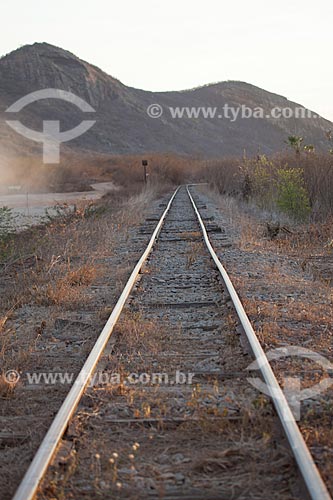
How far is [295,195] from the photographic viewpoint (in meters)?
16.7

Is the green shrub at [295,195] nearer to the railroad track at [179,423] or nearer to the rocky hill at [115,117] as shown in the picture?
the railroad track at [179,423]

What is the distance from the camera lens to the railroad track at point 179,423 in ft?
11.8

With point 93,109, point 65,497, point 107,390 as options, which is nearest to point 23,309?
point 107,390

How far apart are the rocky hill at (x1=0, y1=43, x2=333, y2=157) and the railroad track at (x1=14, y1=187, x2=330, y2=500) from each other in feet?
317

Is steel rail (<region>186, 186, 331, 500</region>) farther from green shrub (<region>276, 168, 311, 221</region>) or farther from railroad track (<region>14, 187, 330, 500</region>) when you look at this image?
green shrub (<region>276, 168, 311, 221</region>)

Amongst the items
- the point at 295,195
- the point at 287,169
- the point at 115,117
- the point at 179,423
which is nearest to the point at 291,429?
the point at 179,423

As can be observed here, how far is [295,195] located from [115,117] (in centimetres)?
11017

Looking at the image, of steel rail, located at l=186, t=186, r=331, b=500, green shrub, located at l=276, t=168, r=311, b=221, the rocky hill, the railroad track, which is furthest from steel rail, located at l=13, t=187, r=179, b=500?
the rocky hill

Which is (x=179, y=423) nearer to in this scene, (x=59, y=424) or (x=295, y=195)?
(x=59, y=424)

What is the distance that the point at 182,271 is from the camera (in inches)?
400

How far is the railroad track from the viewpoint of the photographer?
3.59 meters

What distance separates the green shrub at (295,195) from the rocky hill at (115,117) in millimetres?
85352

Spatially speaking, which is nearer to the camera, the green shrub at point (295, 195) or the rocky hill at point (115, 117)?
the green shrub at point (295, 195)

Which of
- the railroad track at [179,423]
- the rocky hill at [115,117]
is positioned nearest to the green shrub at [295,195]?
the railroad track at [179,423]
